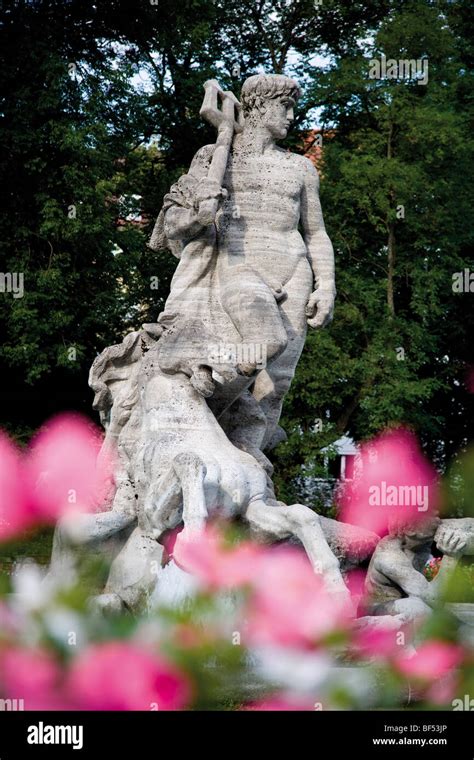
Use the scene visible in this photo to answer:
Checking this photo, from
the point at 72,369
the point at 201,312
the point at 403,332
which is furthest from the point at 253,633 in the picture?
the point at 403,332

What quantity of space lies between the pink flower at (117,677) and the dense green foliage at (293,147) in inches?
561

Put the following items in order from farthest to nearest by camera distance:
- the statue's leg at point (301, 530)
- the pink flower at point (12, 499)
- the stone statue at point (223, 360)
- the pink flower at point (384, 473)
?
the pink flower at point (384, 473) → the pink flower at point (12, 499) → the stone statue at point (223, 360) → the statue's leg at point (301, 530)

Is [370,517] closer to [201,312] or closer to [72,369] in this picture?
[201,312]

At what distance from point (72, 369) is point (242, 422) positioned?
9.76 meters

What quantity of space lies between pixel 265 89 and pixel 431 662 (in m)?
5.78

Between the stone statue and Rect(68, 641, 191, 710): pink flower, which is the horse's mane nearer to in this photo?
the stone statue

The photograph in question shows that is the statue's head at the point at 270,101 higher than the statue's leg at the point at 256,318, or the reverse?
the statue's head at the point at 270,101

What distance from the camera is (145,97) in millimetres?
20109

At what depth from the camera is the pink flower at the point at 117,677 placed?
2.24 metres

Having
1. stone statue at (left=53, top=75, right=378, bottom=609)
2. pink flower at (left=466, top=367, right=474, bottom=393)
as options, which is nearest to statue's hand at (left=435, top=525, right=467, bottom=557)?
stone statue at (left=53, top=75, right=378, bottom=609)

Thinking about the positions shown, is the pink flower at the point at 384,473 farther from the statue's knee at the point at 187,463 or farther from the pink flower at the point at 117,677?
the pink flower at the point at 117,677

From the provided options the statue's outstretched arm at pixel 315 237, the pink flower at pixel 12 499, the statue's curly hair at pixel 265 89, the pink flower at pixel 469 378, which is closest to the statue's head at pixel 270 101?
the statue's curly hair at pixel 265 89

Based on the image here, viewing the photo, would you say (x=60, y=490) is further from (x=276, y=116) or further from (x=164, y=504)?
(x=276, y=116)

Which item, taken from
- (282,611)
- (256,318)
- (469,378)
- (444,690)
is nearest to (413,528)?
(256,318)
